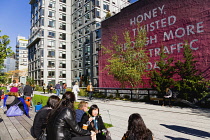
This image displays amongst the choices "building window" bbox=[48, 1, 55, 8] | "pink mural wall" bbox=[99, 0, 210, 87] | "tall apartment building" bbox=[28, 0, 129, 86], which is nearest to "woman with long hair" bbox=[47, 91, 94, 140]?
"pink mural wall" bbox=[99, 0, 210, 87]

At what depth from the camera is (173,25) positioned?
1761 cm

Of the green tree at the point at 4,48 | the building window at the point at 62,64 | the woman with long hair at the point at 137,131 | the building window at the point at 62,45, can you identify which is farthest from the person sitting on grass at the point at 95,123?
the building window at the point at 62,45

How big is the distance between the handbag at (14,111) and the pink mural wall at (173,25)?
15302 mm

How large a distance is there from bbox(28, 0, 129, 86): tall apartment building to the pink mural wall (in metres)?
18.9

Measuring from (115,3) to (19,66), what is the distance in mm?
77418

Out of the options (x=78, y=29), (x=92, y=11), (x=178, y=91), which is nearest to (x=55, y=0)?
(x=78, y=29)

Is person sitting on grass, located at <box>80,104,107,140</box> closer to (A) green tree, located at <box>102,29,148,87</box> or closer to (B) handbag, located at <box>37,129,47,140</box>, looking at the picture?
(B) handbag, located at <box>37,129,47,140</box>

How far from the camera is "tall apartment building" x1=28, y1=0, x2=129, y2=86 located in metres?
41.5

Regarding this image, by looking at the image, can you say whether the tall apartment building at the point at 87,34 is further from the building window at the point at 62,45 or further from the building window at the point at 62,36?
the building window at the point at 62,45

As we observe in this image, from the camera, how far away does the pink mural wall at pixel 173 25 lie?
1527 centimetres

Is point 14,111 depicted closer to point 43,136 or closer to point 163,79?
point 43,136

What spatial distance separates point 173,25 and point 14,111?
17.0 metres

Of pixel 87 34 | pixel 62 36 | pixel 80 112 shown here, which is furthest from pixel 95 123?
pixel 62 36

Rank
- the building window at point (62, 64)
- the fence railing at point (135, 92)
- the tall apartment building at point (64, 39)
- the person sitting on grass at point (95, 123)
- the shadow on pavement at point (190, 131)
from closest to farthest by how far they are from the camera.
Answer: the person sitting on grass at point (95, 123)
the shadow on pavement at point (190, 131)
the fence railing at point (135, 92)
the tall apartment building at point (64, 39)
the building window at point (62, 64)
